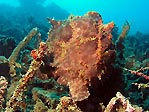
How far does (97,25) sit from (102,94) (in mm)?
624

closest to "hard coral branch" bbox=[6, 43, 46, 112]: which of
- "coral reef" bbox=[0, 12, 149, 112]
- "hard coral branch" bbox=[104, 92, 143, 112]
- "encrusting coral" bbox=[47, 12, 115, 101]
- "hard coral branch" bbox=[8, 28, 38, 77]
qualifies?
"coral reef" bbox=[0, 12, 149, 112]

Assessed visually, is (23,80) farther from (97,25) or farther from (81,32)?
(97,25)

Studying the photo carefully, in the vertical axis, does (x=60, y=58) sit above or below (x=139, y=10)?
below

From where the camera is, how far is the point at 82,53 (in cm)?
220

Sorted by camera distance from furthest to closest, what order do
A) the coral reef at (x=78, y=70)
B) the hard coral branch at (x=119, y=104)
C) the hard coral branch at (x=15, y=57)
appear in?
the hard coral branch at (x=15, y=57) < the coral reef at (x=78, y=70) < the hard coral branch at (x=119, y=104)

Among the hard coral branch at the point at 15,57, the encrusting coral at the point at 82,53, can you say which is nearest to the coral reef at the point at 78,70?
the encrusting coral at the point at 82,53

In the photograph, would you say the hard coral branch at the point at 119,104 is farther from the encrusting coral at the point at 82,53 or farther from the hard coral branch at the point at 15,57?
the hard coral branch at the point at 15,57

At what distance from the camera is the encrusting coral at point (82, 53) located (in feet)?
7.11

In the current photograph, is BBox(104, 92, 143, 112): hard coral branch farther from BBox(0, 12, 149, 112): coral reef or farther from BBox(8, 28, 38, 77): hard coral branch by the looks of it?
BBox(8, 28, 38, 77): hard coral branch

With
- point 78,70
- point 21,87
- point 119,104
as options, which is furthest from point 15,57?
point 119,104

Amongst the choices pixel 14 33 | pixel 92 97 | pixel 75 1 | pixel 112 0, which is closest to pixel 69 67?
pixel 92 97

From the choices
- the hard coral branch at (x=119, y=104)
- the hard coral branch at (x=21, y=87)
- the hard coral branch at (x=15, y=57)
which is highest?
the hard coral branch at (x=15, y=57)

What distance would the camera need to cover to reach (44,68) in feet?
8.39

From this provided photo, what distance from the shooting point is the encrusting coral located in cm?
217
